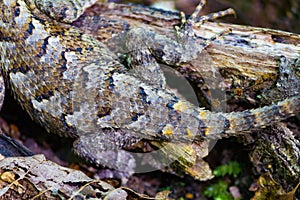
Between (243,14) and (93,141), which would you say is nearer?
(93,141)

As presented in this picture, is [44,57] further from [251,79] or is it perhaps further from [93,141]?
[251,79]

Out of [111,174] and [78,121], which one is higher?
[78,121]

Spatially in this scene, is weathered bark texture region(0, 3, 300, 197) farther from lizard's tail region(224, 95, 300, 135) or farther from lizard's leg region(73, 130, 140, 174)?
lizard's leg region(73, 130, 140, 174)

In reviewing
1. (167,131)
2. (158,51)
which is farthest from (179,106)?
(158,51)

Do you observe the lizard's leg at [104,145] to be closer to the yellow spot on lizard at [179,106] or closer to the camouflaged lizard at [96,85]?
the camouflaged lizard at [96,85]

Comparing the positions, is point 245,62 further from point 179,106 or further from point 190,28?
point 179,106

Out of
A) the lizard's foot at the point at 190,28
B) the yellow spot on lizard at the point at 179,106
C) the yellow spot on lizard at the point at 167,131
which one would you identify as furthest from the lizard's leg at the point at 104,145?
the lizard's foot at the point at 190,28

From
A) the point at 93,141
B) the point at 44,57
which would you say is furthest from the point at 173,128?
the point at 44,57

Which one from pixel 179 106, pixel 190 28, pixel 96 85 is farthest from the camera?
pixel 190 28
